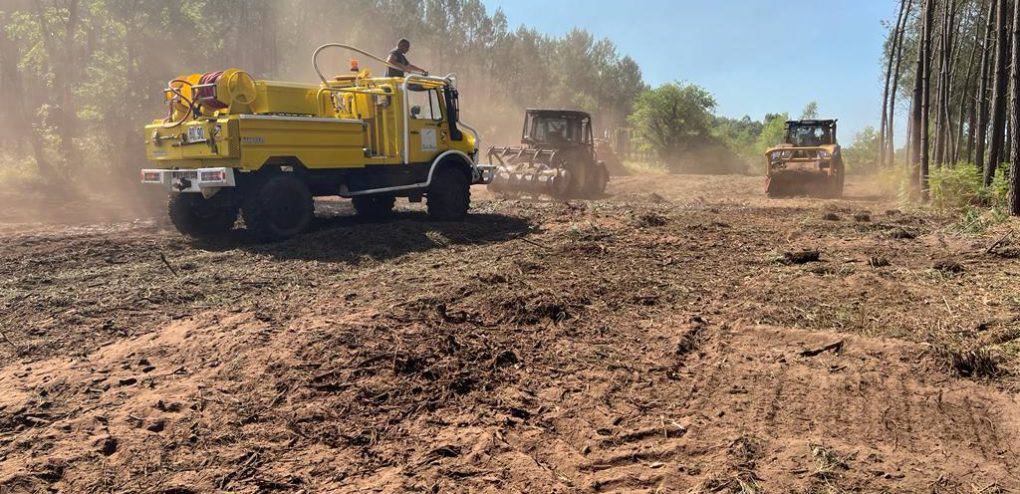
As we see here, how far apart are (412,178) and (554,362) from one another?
6.98 meters

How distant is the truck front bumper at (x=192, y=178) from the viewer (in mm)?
9086

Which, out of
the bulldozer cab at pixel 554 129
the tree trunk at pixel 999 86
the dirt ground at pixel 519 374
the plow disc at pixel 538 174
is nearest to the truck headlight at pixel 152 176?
the dirt ground at pixel 519 374

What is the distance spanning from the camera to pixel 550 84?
6794 cm

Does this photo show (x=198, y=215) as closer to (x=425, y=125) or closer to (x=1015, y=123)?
(x=425, y=125)

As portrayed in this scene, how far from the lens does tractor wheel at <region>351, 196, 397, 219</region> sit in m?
12.6

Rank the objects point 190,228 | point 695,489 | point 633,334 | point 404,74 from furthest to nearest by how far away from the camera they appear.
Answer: point 404,74 < point 190,228 < point 633,334 < point 695,489

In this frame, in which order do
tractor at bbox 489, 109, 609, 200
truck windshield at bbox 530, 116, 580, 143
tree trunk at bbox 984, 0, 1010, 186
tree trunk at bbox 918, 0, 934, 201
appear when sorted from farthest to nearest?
truck windshield at bbox 530, 116, 580, 143
tractor at bbox 489, 109, 609, 200
tree trunk at bbox 918, 0, 934, 201
tree trunk at bbox 984, 0, 1010, 186

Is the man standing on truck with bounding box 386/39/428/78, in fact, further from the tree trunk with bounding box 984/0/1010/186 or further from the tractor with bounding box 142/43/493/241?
the tree trunk with bounding box 984/0/1010/186

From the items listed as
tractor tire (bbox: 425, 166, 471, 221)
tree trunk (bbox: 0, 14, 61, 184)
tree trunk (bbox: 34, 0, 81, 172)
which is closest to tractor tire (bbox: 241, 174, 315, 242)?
tractor tire (bbox: 425, 166, 471, 221)

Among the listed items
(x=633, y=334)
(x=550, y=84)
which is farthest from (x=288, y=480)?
(x=550, y=84)

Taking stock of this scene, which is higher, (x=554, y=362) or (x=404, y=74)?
(x=404, y=74)

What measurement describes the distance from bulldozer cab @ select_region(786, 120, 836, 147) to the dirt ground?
508 inches

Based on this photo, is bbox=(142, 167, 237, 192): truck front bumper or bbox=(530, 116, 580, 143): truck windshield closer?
bbox=(142, 167, 237, 192): truck front bumper

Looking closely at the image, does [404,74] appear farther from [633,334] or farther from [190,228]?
[633,334]
